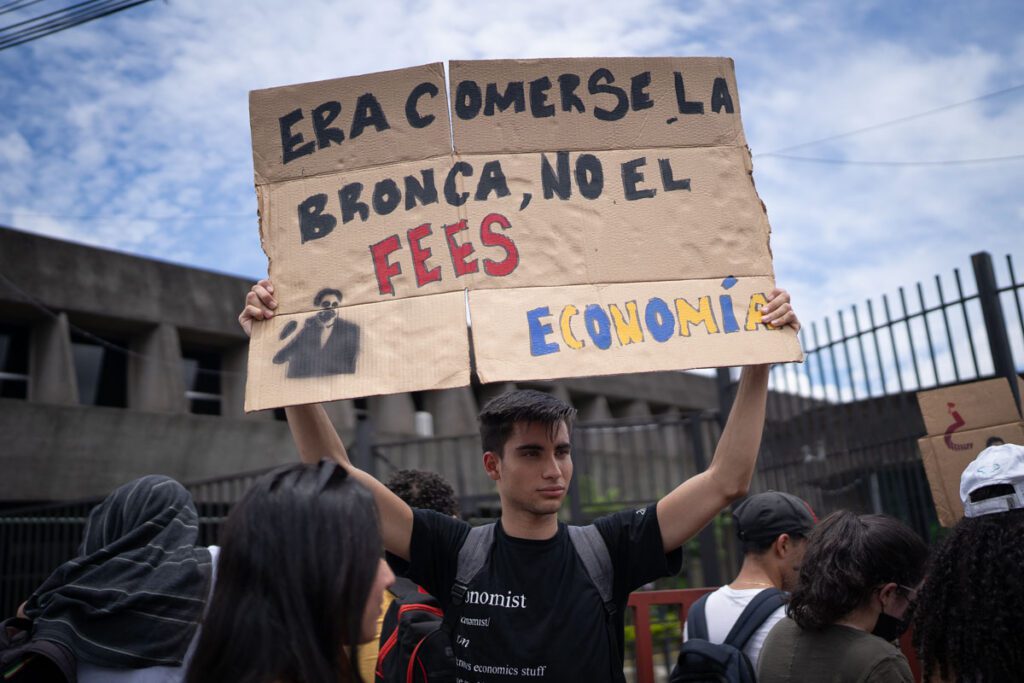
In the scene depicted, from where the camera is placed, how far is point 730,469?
2.82 metres

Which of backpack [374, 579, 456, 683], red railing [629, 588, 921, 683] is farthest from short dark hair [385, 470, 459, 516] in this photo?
red railing [629, 588, 921, 683]

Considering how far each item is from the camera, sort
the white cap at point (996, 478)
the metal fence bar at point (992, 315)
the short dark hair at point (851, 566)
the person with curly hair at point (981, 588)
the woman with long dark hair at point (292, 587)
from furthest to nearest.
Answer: the metal fence bar at point (992, 315) < the short dark hair at point (851, 566) < the white cap at point (996, 478) < the person with curly hair at point (981, 588) < the woman with long dark hair at point (292, 587)

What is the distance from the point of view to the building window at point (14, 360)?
49.6ft

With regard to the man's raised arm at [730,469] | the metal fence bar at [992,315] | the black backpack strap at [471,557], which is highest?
the metal fence bar at [992,315]

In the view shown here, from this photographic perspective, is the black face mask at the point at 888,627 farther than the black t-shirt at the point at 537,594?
Yes

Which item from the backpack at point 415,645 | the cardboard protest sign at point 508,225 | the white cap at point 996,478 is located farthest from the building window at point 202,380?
the white cap at point 996,478

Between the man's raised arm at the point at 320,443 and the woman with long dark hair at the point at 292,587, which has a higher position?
the man's raised arm at the point at 320,443

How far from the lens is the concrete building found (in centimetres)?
1432

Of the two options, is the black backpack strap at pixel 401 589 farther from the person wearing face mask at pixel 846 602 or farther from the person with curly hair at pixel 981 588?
the person with curly hair at pixel 981 588

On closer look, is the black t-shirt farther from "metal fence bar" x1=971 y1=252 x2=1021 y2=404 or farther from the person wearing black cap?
"metal fence bar" x1=971 y1=252 x2=1021 y2=404

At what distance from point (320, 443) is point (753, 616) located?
5.40 feet

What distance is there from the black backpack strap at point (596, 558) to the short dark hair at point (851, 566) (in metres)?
0.56

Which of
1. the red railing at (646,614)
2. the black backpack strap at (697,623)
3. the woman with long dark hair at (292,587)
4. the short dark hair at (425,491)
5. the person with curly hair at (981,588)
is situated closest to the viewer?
the woman with long dark hair at (292,587)

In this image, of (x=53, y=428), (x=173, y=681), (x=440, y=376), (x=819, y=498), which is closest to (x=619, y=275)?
(x=440, y=376)
